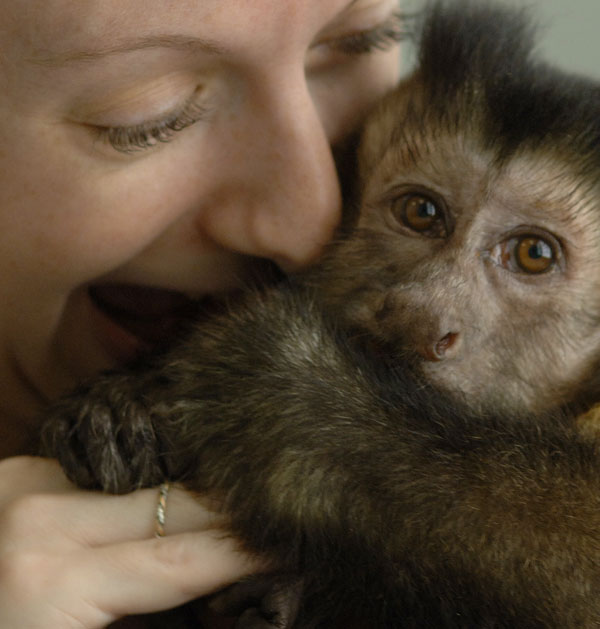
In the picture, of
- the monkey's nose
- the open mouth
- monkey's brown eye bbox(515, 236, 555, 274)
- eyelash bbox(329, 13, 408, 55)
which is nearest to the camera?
the monkey's nose

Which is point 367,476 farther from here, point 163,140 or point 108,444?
point 163,140

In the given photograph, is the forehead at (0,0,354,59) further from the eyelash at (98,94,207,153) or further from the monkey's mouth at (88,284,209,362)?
the monkey's mouth at (88,284,209,362)

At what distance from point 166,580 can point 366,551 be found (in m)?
0.28

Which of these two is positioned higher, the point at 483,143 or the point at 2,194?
the point at 483,143

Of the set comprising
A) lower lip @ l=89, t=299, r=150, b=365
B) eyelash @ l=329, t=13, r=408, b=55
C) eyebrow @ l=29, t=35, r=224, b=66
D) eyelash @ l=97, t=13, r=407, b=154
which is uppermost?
eyebrow @ l=29, t=35, r=224, b=66

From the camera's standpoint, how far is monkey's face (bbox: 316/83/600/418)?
1.31m

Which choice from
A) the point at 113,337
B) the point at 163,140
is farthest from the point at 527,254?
the point at 113,337

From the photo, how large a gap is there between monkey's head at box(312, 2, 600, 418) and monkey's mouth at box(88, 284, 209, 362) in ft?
1.15

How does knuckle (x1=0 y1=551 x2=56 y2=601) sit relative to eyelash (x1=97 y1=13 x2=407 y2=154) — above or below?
below

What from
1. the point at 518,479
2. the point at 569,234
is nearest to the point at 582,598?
the point at 518,479

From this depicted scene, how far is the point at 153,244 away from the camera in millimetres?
1490

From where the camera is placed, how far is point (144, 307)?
1782 mm

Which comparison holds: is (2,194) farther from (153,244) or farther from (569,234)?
(569,234)

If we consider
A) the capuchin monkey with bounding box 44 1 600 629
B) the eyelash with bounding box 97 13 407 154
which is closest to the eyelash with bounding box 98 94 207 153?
the eyelash with bounding box 97 13 407 154
